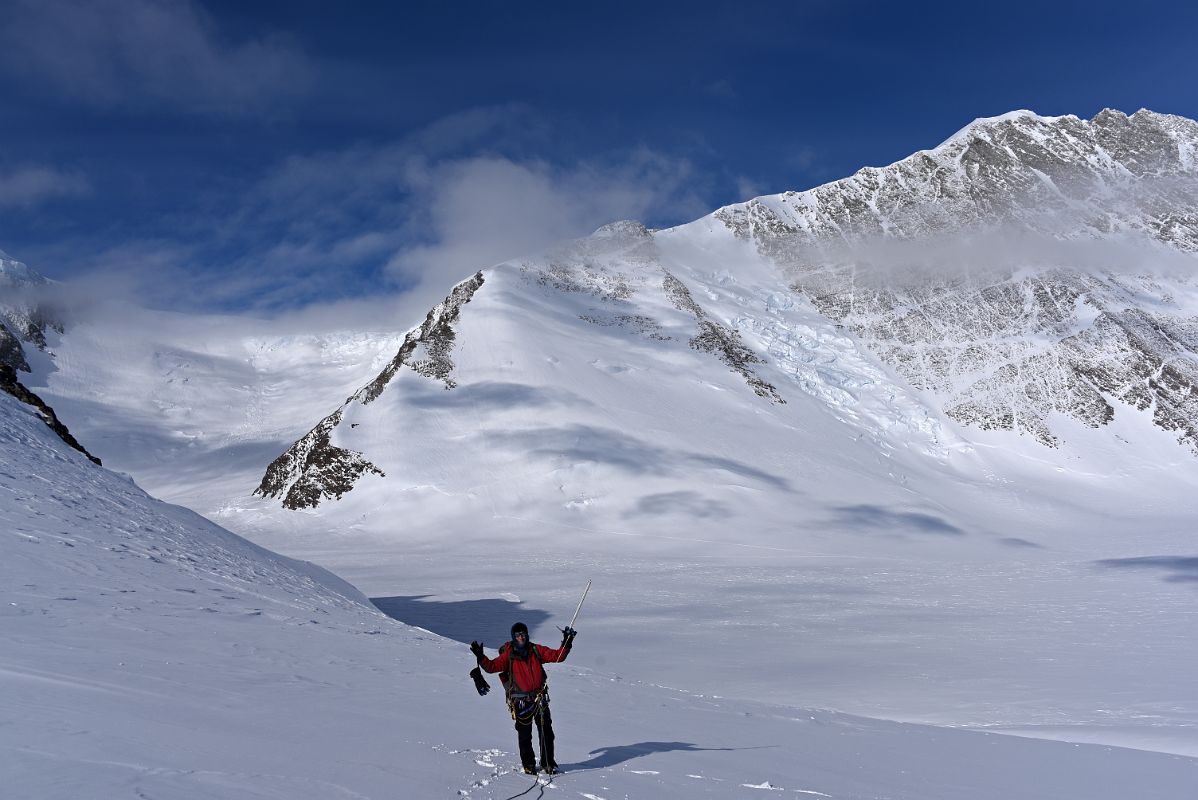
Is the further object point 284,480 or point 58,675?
point 284,480

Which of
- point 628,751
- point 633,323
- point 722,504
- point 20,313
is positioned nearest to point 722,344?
point 633,323

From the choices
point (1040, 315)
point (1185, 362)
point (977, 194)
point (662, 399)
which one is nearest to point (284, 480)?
point (662, 399)

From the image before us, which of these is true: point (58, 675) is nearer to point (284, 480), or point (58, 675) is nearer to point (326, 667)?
point (326, 667)

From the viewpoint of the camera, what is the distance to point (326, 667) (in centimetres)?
1257

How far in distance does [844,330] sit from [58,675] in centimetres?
12389

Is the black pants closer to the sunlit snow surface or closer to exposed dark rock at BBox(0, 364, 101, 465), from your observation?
the sunlit snow surface

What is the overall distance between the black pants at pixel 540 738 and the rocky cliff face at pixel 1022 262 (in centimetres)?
10923

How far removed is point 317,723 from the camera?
28.9ft

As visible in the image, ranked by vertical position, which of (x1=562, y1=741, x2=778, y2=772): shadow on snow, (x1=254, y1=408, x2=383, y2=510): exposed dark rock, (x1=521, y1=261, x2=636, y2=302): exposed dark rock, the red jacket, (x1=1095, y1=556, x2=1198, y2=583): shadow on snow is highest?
(x1=521, y1=261, x2=636, y2=302): exposed dark rock

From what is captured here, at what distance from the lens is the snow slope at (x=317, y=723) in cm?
648

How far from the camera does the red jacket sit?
8.98 m

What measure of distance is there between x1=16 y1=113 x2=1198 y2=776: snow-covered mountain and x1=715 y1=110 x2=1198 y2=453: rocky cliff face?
631 millimetres

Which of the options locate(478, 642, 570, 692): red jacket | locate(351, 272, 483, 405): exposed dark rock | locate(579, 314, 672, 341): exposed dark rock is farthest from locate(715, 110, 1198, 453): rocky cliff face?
locate(478, 642, 570, 692): red jacket

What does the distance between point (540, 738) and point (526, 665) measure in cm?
79
